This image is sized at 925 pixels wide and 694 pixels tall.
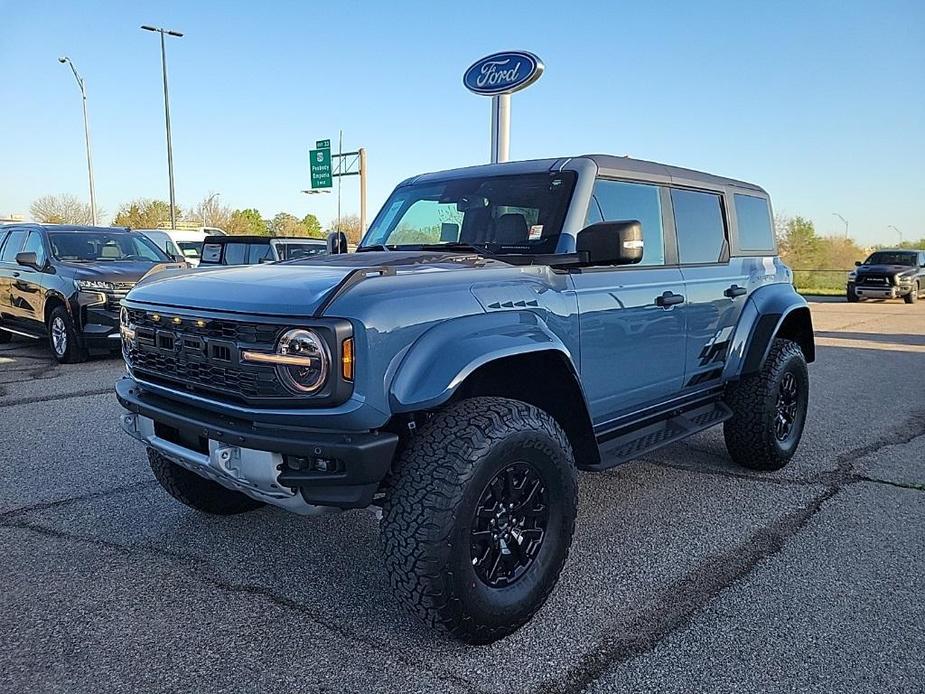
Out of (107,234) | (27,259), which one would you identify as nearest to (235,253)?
(107,234)

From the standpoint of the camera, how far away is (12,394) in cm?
733

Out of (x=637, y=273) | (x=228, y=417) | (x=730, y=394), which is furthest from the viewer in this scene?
(x=730, y=394)

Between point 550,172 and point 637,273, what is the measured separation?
0.70 meters

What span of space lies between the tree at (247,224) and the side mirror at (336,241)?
48390 mm

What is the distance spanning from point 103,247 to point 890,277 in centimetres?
2234

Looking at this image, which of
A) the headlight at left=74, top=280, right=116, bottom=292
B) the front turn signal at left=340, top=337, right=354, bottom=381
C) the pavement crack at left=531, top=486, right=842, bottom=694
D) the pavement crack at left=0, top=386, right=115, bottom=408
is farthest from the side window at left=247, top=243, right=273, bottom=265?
the front turn signal at left=340, top=337, right=354, bottom=381

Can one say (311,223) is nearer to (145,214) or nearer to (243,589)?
(145,214)

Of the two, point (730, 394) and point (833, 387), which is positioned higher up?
point (730, 394)

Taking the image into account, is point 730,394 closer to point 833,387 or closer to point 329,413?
point 329,413

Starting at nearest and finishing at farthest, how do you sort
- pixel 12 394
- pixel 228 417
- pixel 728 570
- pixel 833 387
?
pixel 228 417 → pixel 728 570 → pixel 12 394 → pixel 833 387

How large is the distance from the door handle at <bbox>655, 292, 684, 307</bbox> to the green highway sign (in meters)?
29.6

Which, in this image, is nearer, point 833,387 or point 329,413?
point 329,413

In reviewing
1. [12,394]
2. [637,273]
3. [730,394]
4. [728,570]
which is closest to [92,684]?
[728,570]

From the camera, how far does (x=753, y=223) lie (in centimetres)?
515
